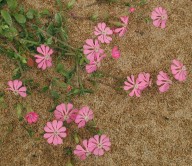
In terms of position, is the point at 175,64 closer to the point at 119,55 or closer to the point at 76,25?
the point at 119,55

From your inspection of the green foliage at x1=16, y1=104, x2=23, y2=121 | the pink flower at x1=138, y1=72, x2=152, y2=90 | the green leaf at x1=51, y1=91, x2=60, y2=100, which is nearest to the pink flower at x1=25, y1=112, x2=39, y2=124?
the green foliage at x1=16, y1=104, x2=23, y2=121

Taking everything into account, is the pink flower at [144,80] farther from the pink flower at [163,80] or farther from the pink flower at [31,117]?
the pink flower at [31,117]

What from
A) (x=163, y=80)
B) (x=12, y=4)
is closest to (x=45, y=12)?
(x=12, y=4)

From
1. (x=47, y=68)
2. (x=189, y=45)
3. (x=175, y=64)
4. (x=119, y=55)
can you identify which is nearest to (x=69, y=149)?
(x=47, y=68)

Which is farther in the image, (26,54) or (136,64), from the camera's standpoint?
(136,64)

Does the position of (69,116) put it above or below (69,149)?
above

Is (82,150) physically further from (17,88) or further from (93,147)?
(17,88)
